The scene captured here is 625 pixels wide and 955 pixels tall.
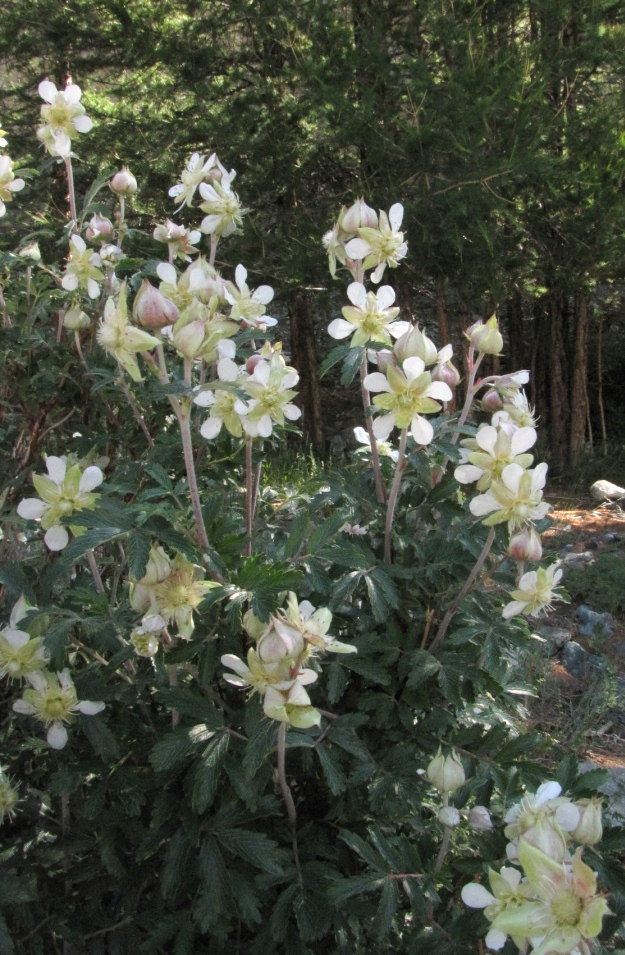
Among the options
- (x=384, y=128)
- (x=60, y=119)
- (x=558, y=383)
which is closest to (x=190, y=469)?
(x=60, y=119)

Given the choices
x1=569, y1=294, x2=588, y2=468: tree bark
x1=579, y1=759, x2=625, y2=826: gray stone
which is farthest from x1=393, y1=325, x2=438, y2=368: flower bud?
x1=569, y1=294, x2=588, y2=468: tree bark

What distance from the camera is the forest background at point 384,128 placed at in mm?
5086

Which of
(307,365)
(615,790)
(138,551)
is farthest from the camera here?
(307,365)

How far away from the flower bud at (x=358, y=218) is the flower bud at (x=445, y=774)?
91 cm

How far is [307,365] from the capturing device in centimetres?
730

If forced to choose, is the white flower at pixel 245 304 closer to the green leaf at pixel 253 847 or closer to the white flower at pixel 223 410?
the white flower at pixel 223 410

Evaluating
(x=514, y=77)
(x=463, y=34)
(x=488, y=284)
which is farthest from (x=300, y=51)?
(x=488, y=284)

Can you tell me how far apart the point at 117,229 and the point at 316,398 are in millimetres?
5355

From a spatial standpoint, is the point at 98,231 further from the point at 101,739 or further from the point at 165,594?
the point at 101,739

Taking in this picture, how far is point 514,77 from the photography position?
4.84 m

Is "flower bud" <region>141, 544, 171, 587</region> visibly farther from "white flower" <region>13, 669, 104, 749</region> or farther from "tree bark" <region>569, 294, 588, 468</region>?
"tree bark" <region>569, 294, 588, 468</region>

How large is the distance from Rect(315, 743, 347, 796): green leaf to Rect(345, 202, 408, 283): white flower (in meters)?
0.80

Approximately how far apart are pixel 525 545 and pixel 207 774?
22.6 inches

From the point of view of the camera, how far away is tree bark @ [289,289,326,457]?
707cm
